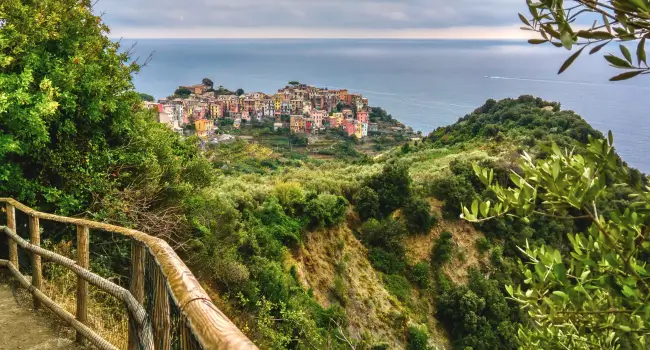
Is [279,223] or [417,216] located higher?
[279,223]

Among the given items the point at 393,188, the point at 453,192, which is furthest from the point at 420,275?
the point at 453,192

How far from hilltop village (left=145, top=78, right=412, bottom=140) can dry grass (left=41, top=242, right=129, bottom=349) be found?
162ft

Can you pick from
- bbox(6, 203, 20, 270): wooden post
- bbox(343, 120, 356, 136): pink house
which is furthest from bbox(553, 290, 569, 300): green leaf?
bbox(343, 120, 356, 136): pink house

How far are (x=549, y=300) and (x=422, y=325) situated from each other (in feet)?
42.7

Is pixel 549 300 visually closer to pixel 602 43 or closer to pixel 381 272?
pixel 602 43

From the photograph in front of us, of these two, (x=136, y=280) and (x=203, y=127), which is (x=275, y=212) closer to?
(x=136, y=280)

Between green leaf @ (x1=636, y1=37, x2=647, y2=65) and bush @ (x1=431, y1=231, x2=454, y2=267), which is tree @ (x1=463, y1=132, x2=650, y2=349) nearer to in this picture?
green leaf @ (x1=636, y1=37, x2=647, y2=65)

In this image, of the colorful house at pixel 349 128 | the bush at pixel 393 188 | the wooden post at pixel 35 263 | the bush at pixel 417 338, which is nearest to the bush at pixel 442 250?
the bush at pixel 393 188

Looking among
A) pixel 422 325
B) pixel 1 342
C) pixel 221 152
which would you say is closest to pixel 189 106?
pixel 221 152

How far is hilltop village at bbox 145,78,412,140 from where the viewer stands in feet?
203

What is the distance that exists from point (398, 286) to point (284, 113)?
61.8m

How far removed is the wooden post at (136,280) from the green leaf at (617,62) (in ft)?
7.67

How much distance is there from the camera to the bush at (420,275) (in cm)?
1644

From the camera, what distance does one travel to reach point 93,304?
14.4ft
